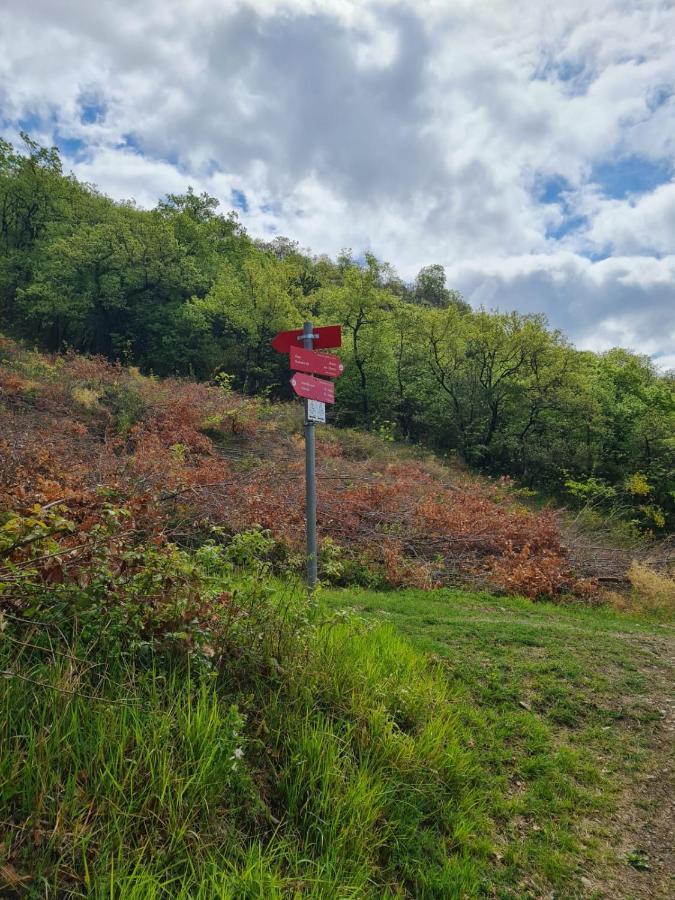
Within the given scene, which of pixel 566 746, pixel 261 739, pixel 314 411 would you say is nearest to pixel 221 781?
pixel 261 739

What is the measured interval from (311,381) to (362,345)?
25.6 m

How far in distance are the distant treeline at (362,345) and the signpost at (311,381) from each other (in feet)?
65.0

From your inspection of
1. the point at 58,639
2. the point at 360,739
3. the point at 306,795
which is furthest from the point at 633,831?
the point at 58,639

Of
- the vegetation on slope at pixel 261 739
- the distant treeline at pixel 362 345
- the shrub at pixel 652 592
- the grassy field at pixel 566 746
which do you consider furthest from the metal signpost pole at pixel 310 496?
the distant treeline at pixel 362 345

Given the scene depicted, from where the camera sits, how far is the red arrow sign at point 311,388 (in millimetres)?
4465

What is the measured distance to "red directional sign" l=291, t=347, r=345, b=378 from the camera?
14.9 ft

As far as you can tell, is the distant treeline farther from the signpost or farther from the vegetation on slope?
the vegetation on slope

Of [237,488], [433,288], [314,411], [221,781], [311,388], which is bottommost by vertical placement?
[221,781]

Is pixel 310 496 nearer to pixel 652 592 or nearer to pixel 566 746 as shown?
pixel 566 746

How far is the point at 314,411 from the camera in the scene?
4.66m

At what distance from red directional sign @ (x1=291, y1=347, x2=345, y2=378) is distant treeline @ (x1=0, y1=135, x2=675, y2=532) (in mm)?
19976

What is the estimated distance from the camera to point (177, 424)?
14312 mm

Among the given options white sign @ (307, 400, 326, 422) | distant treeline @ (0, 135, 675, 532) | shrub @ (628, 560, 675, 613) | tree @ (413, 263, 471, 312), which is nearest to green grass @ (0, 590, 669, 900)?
white sign @ (307, 400, 326, 422)

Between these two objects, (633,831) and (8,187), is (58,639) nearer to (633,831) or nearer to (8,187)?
(633,831)
